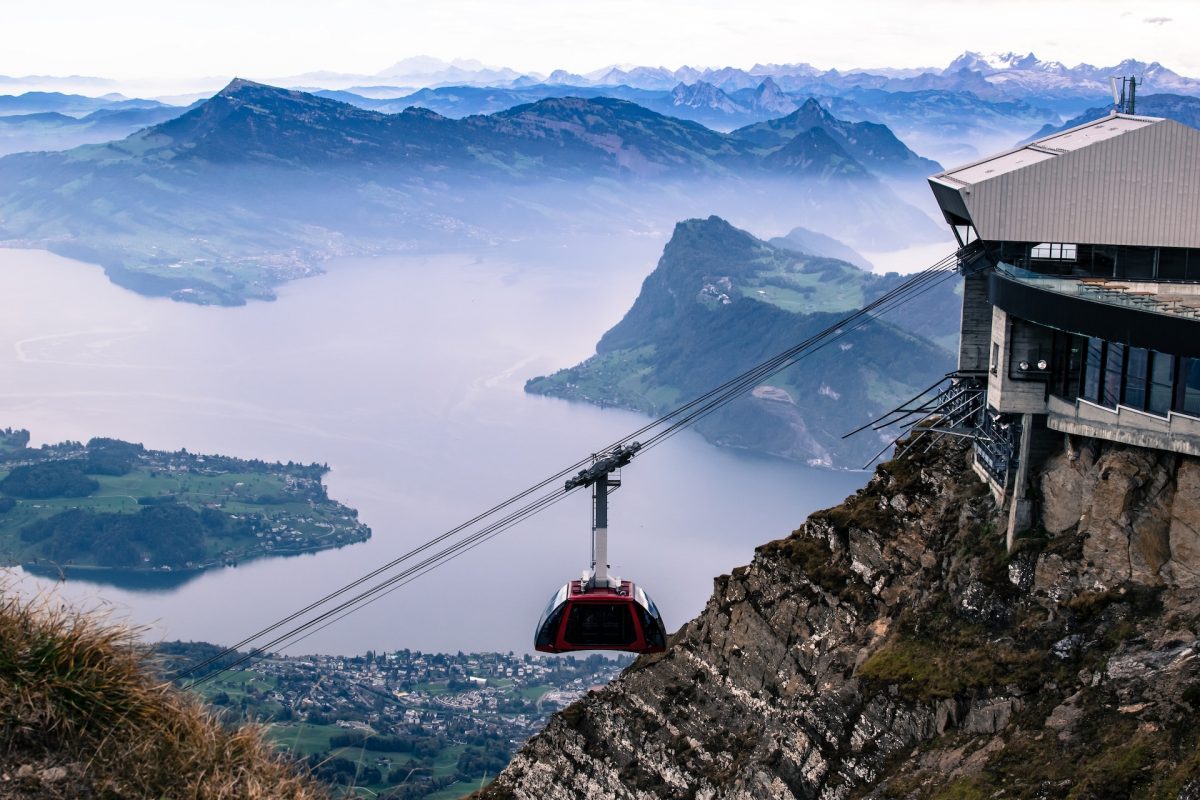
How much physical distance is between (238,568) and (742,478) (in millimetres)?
71623

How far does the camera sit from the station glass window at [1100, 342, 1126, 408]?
18.2 m

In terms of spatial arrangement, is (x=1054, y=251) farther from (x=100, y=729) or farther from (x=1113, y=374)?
(x=100, y=729)

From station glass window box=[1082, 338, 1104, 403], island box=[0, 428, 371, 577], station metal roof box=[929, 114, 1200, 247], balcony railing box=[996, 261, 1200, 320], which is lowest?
island box=[0, 428, 371, 577]

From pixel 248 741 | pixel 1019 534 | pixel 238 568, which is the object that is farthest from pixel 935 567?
pixel 238 568

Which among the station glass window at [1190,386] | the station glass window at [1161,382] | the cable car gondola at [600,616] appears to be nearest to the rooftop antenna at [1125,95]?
the station glass window at [1161,382]

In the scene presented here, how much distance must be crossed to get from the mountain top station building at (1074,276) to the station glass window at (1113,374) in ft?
0.06

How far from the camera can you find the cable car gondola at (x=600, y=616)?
23.6 m

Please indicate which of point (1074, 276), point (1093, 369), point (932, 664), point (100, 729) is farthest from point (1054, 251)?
point (100, 729)

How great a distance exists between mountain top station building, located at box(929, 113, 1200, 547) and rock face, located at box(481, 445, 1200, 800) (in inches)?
25.2

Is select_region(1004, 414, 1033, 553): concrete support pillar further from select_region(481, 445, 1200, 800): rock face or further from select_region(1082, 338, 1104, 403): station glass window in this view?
select_region(1082, 338, 1104, 403): station glass window

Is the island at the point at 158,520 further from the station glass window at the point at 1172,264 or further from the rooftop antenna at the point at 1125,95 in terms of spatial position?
the station glass window at the point at 1172,264

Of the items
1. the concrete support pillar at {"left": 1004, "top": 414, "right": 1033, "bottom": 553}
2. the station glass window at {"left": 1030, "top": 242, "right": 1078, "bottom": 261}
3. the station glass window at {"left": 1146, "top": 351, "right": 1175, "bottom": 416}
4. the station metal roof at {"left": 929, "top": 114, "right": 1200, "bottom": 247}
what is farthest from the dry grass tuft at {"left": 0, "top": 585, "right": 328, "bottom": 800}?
the station glass window at {"left": 1030, "top": 242, "right": 1078, "bottom": 261}

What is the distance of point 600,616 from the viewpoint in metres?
23.9

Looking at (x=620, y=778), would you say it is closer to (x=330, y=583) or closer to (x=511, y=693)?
(x=511, y=693)
